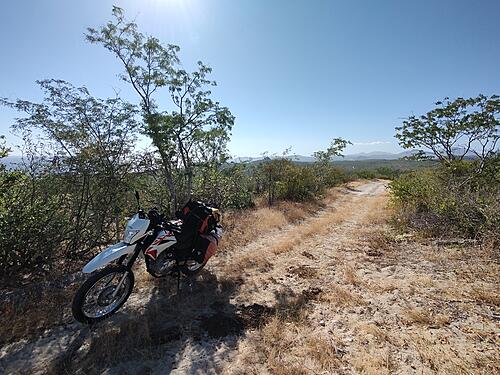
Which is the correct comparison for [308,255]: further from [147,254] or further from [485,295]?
[147,254]

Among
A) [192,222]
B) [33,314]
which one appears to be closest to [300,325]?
[192,222]

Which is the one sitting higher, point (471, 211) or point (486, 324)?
point (471, 211)

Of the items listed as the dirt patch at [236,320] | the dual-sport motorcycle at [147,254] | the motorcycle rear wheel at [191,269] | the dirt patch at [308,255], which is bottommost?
the dirt patch at [308,255]

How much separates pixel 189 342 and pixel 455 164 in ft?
30.4

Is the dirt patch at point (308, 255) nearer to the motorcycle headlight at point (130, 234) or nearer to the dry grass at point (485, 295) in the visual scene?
the dry grass at point (485, 295)

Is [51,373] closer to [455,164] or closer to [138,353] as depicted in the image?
[138,353]

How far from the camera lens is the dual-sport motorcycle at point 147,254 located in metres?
3.02

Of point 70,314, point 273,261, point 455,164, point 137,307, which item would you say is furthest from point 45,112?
point 455,164

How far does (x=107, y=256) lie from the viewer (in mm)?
3064

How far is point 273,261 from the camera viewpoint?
5156mm

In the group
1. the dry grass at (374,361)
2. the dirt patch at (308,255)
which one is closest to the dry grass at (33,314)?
the dry grass at (374,361)

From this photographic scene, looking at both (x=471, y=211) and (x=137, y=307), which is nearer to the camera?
(x=137, y=307)

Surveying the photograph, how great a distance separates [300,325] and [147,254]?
2.02 meters

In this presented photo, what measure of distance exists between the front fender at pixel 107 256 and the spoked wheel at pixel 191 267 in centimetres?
97
